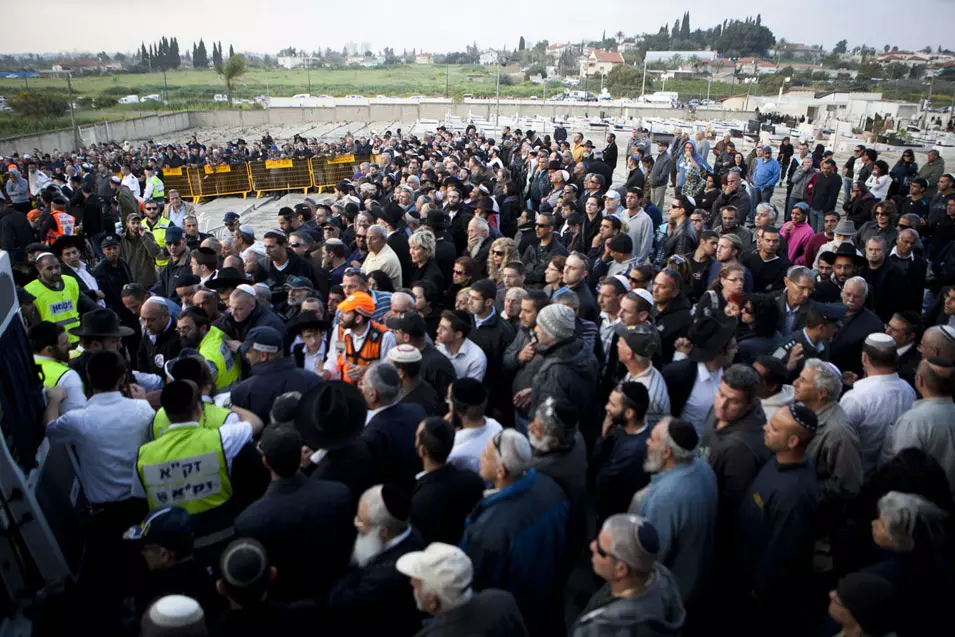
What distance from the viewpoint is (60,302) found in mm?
6410

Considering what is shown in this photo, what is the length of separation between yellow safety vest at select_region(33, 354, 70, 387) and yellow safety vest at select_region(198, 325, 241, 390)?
92 centimetres

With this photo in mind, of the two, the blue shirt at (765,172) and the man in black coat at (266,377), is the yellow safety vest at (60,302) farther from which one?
the blue shirt at (765,172)

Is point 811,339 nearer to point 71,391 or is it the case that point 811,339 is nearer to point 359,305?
point 359,305

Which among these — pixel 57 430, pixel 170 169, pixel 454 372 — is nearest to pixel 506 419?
pixel 454 372

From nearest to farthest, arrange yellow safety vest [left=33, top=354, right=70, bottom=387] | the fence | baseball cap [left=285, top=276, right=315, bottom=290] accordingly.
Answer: yellow safety vest [left=33, top=354, right=70, bottom=387], baseball cap [left=285, top=276, right=315, bottom=290], the fence

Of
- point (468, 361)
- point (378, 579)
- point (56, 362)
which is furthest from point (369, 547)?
point (56, 362)

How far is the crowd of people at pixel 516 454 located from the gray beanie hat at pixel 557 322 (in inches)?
0.9

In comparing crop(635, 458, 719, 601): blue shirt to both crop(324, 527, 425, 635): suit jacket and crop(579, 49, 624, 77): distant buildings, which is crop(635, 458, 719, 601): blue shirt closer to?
crop(324, 527, 425, 635): suit jacket

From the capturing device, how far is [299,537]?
3039 millimetres

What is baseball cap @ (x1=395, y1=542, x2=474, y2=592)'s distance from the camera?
239 cm

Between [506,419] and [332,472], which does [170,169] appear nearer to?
[506,419]

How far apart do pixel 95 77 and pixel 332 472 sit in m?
112

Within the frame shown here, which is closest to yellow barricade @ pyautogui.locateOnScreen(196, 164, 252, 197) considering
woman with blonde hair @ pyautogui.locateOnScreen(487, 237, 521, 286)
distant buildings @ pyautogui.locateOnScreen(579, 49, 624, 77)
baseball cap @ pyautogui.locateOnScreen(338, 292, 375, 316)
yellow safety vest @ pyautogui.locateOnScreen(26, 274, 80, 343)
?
yellow safety vest @ pyautogui.locateOnScreen(26, 274, 80, 343)

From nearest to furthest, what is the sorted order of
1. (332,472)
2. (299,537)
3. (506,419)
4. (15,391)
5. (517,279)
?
(299,537)
(332,472)
(15,391)
(506,419)
(517,279)
